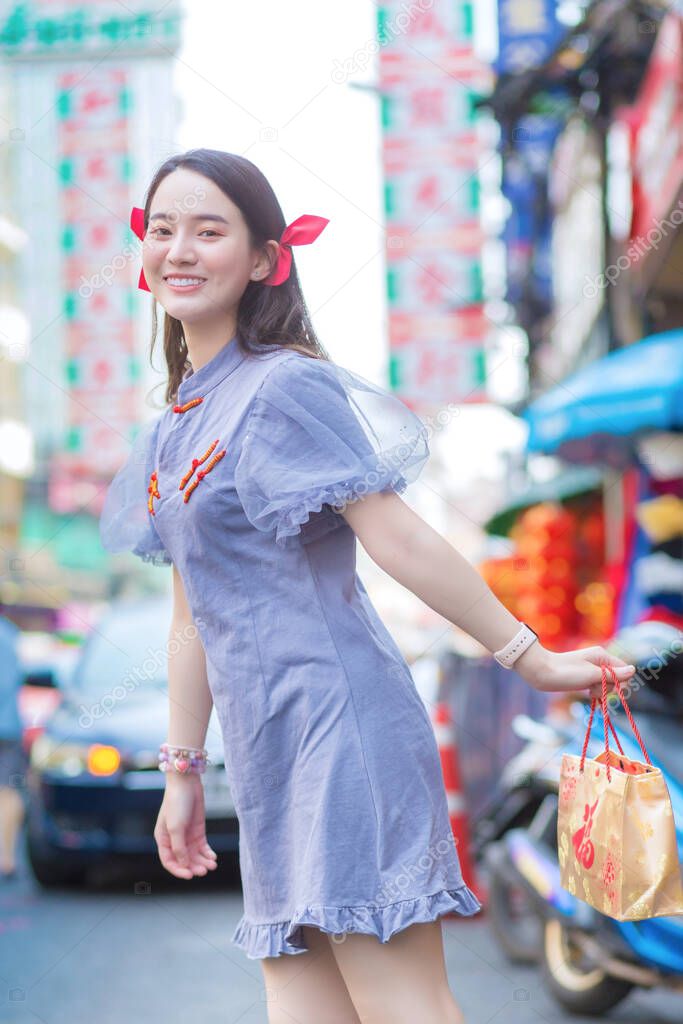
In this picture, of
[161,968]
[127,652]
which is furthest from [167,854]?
[127,652]

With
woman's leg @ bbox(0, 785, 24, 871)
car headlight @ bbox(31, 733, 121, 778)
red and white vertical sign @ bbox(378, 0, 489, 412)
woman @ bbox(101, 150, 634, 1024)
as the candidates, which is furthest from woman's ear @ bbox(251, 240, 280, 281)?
red and white vertical sign @ bbox(378, 0, 489, 412)

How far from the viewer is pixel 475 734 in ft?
23.0

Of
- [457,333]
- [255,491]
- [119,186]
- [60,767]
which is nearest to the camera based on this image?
[255,491]

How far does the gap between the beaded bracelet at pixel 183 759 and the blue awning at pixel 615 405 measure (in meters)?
4.23

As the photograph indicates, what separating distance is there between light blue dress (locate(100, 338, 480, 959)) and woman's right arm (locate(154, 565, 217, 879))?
17 centimetres

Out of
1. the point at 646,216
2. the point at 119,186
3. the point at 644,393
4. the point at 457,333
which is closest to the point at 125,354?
the point at 119,186

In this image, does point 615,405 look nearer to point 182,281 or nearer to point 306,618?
point 182,281

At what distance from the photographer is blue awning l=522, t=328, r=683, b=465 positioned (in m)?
6.05

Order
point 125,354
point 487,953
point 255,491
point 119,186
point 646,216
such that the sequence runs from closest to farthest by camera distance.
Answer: point 255,491 → point 487,953 → point 646,216 → point 119,186 → point 125,354

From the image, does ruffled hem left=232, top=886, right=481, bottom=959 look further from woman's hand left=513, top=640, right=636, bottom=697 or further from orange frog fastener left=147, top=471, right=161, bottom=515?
orange frog fastener left=147, top=471, right=161, bottom=515

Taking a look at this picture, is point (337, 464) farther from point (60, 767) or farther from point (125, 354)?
point (125, 354)

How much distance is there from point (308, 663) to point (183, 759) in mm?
402

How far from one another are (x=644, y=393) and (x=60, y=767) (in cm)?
325

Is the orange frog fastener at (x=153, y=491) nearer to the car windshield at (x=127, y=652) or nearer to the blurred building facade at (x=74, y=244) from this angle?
the blurred building facade at (x=74, y=244)
